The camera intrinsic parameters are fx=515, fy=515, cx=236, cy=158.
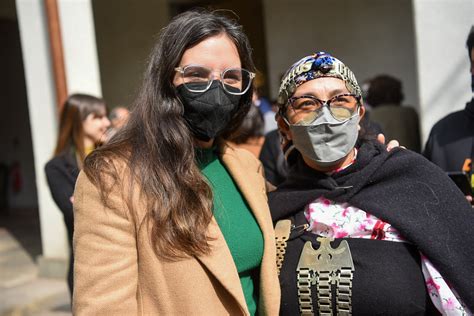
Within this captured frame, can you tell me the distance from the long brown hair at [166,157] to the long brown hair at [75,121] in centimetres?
195

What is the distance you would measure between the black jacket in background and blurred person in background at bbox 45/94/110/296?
2055 mm

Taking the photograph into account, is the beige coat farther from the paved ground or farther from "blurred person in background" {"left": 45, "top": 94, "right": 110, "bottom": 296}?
the paved ground

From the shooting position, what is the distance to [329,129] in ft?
6.09

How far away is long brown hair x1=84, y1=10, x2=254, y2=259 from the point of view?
153cm

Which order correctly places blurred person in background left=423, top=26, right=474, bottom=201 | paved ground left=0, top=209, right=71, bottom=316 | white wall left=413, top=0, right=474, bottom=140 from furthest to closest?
paved ground left=0, top=209, right=71, bottom=316, white wall left=413, top=0, right=474, bottom=140, blurred person in background left=423, top=26, right=474, bottom=201

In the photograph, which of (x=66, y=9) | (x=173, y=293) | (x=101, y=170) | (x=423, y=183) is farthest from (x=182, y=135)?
(x=66, y=9)

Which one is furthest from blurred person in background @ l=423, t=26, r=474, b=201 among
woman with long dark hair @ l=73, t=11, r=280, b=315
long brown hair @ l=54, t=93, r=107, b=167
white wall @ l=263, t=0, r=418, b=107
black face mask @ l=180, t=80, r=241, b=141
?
white wall @ l=263, t=0, r=418, b=107

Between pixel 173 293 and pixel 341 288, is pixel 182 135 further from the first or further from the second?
pixel 341 288

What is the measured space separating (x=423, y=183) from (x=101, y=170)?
1.06 meters

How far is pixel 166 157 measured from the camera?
1.64m

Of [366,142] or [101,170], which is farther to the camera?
[366,142]

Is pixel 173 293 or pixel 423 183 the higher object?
pixel 423 183

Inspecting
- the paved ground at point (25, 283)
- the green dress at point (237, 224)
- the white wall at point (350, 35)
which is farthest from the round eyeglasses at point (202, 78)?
the white wall at point (350, 35)

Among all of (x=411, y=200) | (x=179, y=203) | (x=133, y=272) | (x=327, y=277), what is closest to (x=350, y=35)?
(x=411, y=200)
